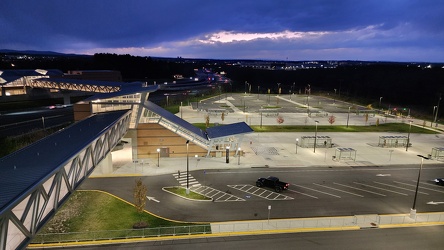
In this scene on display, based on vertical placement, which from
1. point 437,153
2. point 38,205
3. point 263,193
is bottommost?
point 263,193

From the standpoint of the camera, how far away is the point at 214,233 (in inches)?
1048

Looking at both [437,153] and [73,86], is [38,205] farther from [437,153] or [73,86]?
[73,86]

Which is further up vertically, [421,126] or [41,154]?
[41,154]

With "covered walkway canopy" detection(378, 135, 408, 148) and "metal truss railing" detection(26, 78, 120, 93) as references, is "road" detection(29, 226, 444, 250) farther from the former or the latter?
"metal truss railing" detection(26, 78, 120, 93)

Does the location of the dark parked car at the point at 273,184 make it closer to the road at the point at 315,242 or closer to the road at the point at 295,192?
the road at the point at 295,192

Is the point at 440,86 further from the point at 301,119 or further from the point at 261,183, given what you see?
the point at 261,183

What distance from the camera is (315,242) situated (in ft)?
83.6

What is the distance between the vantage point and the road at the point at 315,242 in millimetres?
24766

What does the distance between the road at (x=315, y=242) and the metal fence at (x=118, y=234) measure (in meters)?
0.96

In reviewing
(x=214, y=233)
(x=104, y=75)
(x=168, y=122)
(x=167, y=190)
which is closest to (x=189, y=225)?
(x=214, y=233)

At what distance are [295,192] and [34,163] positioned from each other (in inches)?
1134

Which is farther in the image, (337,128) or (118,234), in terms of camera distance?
(337,128)

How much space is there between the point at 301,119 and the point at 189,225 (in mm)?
65887

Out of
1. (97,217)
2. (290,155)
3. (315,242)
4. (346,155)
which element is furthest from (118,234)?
(346,155)
